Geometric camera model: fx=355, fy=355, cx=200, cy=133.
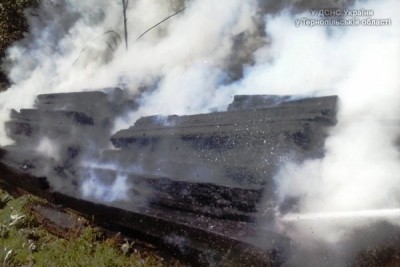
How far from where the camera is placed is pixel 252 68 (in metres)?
6.11

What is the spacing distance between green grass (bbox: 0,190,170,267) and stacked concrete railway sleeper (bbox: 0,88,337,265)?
11.9 inches

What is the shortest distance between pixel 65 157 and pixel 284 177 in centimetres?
409

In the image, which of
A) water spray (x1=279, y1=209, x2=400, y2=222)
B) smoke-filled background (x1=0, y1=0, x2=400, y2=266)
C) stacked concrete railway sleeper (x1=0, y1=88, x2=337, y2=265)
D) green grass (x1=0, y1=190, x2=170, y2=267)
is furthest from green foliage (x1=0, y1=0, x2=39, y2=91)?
water spray (x1=279, y1=209, x2=400, y2=222)

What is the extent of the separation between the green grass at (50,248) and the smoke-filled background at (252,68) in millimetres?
1497

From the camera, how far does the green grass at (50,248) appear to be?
4480 millimetres

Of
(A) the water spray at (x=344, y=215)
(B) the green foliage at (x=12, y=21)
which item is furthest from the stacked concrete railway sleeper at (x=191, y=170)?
(B) the green foliage at (x=12, y=21)

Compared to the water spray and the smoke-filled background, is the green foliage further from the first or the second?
the water spray

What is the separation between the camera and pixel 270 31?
634 cm

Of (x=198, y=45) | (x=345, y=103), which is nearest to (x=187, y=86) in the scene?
(x=198, y=45)

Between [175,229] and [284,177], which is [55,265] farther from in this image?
[284,177]

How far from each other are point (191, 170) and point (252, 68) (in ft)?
8.79

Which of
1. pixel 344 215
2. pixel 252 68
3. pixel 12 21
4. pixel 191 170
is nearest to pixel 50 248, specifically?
pixel 191 170

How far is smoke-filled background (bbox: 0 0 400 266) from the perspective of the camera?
350cm

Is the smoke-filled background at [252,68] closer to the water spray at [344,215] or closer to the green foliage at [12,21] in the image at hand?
the water spray at [344,215]
